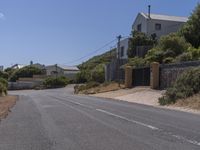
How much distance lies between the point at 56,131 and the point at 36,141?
2.43 meters

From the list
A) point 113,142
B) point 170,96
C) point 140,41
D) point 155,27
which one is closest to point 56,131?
point 113,142

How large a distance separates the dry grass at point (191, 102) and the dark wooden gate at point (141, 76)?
20.0 metres

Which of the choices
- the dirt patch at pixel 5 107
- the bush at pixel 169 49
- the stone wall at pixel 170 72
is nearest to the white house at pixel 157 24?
the bush at pixel 169 49

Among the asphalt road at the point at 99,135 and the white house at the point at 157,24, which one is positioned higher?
the white house at the point at 157,24

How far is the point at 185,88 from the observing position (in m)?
32.3

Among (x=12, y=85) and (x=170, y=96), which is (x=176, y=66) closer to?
(x=170, y=96)

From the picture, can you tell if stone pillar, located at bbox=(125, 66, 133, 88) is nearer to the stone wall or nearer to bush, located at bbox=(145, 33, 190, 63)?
bush, located at bbox=(145, 33, 190, 63)

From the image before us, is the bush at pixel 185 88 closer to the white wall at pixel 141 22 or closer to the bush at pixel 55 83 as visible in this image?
the white wall at pixel 141 22

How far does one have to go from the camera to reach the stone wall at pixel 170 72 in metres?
40.6

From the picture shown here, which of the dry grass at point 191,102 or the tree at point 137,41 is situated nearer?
the dry grass at point 191,102

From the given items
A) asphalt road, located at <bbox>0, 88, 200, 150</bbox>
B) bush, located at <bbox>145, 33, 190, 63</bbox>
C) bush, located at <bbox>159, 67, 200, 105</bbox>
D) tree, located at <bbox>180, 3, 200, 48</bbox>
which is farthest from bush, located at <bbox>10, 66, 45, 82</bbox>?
asphalt road, located at <bbox>0, 88, 200, 150</bbox>

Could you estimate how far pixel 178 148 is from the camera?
11242mm

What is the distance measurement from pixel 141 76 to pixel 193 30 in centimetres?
1097

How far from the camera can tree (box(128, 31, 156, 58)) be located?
72875mm
